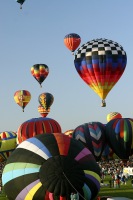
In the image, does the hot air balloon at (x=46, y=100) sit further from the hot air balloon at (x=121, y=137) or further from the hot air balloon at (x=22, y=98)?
the hot air balloon at (x=121, y=137)

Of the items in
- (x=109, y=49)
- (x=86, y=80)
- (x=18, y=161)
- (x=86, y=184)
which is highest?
(x=109, y=49)

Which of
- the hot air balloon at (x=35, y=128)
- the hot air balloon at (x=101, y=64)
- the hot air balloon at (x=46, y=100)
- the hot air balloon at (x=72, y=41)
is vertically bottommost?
the hot air balloon at (x=35, y=128)

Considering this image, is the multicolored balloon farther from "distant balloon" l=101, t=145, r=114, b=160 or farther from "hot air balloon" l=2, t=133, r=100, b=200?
"hot air balloon" l=2, t=133, r=100, b=200

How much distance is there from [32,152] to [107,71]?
1661 centimetres

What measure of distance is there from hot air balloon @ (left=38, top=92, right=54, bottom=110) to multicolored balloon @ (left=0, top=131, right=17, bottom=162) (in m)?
6.63

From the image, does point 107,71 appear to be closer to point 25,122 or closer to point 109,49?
point 109,49

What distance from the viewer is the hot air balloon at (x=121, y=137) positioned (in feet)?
88.6

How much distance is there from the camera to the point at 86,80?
1138 inches

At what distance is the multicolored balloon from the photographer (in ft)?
122

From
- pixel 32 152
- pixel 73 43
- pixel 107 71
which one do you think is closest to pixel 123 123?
pixel 107 71

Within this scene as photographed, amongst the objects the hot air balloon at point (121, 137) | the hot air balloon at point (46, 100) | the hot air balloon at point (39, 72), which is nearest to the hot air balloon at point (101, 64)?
the hot air balloon at point (121, 137)

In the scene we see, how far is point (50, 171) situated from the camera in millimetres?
11539

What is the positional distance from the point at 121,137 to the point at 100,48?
6.48m

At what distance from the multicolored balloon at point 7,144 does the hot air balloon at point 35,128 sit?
32.0 ft
